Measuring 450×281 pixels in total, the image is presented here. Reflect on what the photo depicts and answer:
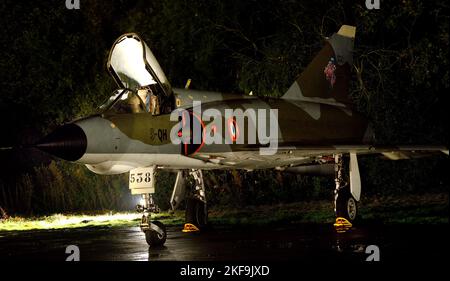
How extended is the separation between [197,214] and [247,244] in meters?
2.58

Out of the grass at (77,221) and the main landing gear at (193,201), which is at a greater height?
the main landing gear at (193,201)

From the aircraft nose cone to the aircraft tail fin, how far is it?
5.80 metres

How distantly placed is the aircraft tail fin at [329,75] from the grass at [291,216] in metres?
2.56

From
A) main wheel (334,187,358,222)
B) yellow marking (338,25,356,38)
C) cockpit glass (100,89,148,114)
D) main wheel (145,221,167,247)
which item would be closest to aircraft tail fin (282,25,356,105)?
yellow marking (338,25,356,38)

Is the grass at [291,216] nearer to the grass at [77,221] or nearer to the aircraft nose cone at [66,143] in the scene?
the grass at [77,221]

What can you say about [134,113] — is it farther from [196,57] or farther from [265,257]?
[196,57]

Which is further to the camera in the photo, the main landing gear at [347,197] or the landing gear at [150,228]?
the main landing gear at [347,197]

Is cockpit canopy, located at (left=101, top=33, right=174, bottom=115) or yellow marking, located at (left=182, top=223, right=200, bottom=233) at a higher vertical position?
cockpit canopy, located at (left=101, top=33, right=174, bottom=115)

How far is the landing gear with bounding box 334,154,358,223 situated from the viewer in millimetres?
14414

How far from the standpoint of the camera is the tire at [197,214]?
14607 millimetres

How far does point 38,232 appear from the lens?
15.9 metres

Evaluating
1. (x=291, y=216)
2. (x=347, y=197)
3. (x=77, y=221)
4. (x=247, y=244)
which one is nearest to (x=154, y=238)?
(x=247, y=244)

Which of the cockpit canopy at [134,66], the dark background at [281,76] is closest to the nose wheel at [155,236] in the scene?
the cockpit canopy at [134,66]

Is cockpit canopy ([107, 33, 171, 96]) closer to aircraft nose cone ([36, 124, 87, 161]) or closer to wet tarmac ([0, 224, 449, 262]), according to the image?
aircraft nose cone ([36, 124, 87, 161])
